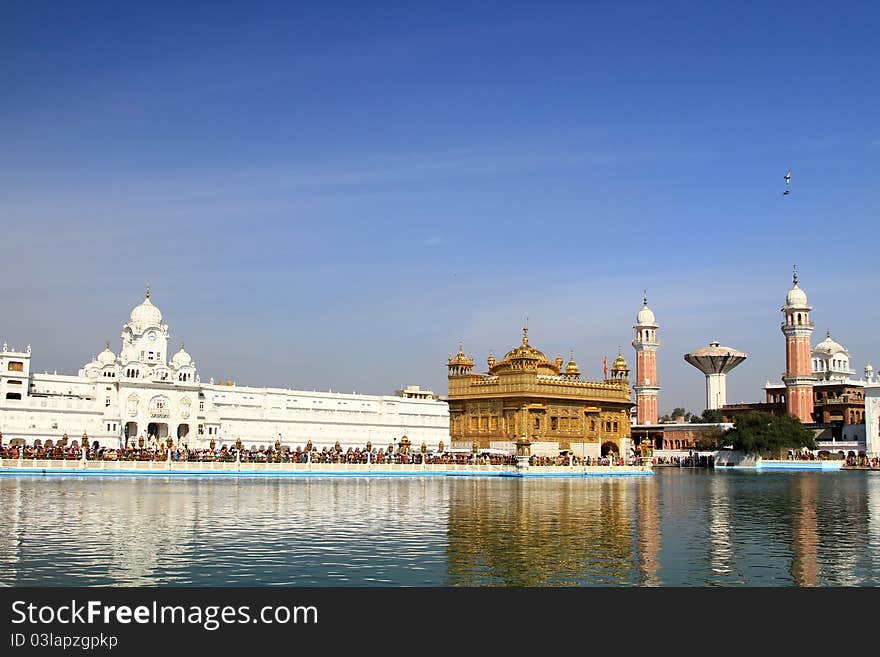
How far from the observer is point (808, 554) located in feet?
70.6

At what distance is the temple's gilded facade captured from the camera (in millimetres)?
77938

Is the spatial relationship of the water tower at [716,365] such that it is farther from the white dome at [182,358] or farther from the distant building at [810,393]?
the white dome at [182,358]

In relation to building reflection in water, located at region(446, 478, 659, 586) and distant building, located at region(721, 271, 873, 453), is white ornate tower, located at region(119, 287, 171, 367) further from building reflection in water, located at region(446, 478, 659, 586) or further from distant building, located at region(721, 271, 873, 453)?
distant building, located at region(721, 271, 873, 453)

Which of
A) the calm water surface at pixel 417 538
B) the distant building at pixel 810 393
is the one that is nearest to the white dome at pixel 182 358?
the calm water surface at pixel 417 538

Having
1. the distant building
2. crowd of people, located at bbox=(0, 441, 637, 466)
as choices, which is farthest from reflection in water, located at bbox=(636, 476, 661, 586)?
the distant building

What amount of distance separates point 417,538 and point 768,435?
249 ft

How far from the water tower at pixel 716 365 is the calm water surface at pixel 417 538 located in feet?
333

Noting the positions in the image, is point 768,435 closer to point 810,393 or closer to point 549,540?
point 810,393

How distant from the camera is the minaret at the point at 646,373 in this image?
12988 centimetres

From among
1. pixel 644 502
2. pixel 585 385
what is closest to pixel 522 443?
pixel 585 385

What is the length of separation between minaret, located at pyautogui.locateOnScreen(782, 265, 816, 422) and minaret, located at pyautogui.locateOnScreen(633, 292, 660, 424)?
19.0 metres
